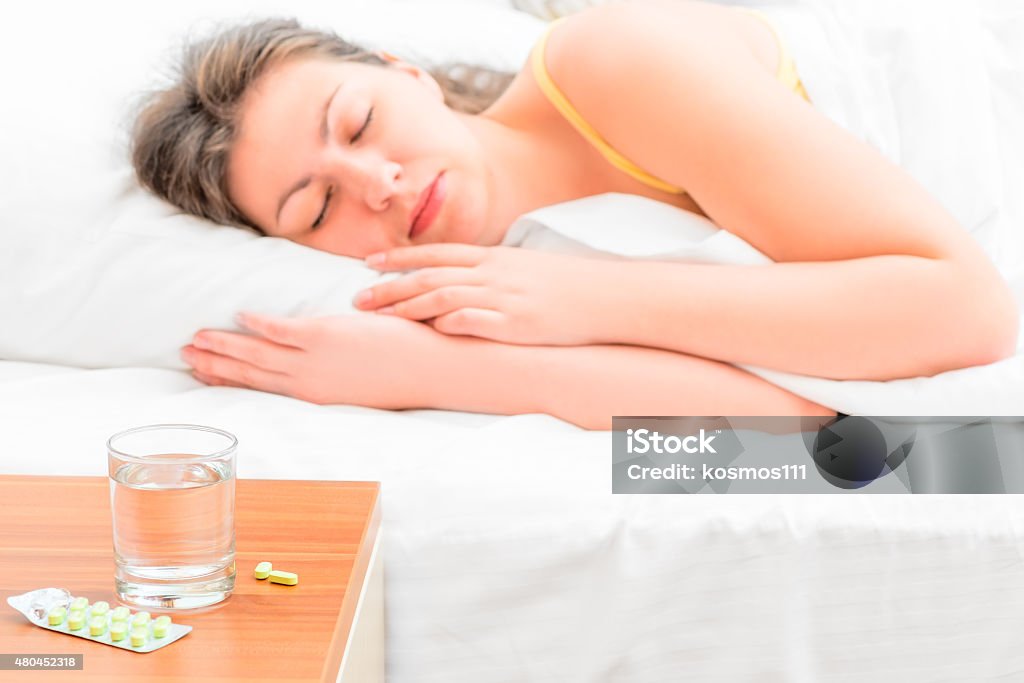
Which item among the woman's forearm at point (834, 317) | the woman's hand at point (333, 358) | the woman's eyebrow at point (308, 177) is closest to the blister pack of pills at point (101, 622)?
the woman's hand at point (333, 358)

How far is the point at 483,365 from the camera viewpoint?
1.16m

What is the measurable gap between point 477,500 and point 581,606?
13cm

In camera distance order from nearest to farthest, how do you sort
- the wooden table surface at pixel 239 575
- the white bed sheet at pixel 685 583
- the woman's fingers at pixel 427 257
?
the wooden table surface at pixel 239 575 < the white bed sheet at pixel 685 583 < the woman's fingers at pixel 427 257

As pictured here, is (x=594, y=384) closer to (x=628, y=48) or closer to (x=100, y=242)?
(x=628, y=48)

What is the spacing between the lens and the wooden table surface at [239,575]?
2.27 ft

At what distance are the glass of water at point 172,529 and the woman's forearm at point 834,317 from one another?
52 cm

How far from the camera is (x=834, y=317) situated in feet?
3.72

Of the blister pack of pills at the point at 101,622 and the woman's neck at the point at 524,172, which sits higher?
the woman's neck at the point at 524,172

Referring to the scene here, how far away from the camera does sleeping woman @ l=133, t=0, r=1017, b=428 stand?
1139mm

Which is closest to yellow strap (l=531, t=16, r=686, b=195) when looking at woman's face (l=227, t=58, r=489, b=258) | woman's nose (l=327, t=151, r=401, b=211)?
woman's face (l=227, t=58, r=489, b=258)

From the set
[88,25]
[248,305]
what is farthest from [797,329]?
[88,25]

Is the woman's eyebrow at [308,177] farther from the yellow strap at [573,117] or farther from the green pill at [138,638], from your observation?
the green pill at [138,638]

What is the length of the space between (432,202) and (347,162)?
0.11 metres

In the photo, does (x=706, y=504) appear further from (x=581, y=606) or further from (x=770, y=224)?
(x=770, y=224)
